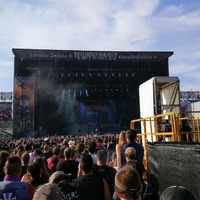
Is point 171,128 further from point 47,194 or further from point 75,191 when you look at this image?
point 47,194

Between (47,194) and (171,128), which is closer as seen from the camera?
(47,194)

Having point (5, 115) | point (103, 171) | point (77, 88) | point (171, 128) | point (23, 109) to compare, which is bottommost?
point (103, 171)

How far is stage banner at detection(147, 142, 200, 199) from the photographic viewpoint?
3.38m

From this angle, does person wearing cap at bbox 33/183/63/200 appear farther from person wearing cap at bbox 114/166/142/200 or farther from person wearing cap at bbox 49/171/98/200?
person wearing cap at bbox 49/171/98/200

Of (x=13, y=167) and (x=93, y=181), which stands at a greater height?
(x=13, y=167)

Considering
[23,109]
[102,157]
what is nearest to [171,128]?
[102,157]

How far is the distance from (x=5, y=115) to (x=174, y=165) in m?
35.3

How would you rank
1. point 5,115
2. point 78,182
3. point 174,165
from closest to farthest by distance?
point 78,182, point 174,165, point 5,115

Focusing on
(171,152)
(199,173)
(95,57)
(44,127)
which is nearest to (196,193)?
(199,173)

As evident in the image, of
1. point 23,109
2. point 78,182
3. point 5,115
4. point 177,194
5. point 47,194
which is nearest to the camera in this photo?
point 177,194

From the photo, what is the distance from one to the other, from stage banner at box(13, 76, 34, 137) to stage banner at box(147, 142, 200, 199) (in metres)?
24.1

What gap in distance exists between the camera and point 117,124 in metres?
32.9

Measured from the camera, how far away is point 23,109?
2750 centimetres

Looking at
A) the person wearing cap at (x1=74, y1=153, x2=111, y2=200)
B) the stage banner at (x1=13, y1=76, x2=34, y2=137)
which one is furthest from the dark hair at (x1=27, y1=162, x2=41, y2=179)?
the stage banner at (x1=13, y1=76, x2=34, y2=137)
